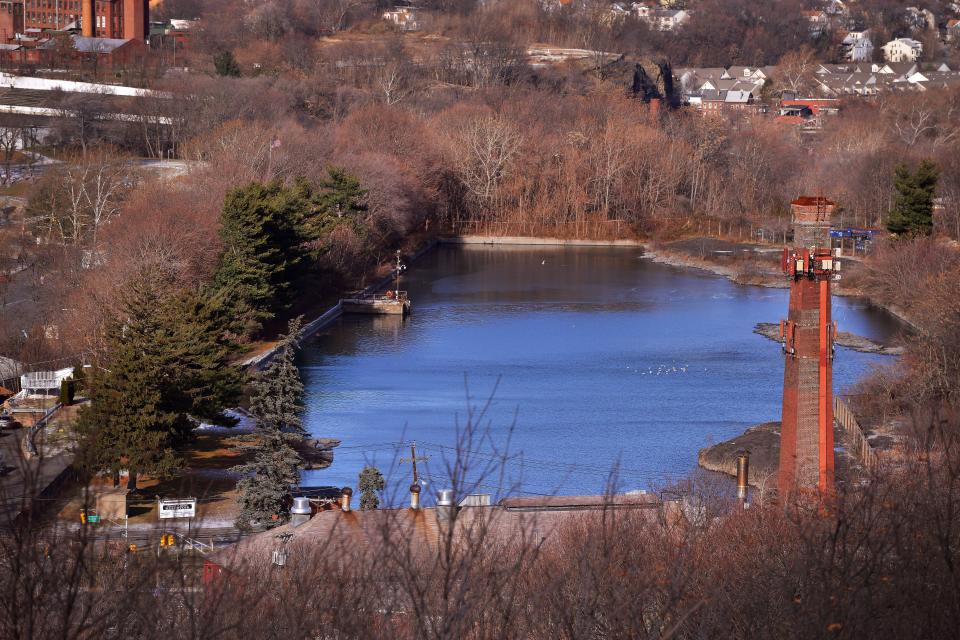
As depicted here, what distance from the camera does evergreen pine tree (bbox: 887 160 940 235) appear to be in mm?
28672

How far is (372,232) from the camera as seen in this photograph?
31266 mm

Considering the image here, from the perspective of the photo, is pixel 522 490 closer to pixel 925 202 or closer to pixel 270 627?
pixel 270 627

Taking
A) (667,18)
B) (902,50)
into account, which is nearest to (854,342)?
(902,50)

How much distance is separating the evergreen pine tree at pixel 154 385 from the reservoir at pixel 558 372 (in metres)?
1.45

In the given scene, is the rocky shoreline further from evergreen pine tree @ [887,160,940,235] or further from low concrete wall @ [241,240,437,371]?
low concrete wall @ [241,240,437,371]

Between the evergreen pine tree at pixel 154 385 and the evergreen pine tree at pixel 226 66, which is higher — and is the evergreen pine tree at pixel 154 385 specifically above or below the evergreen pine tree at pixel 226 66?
below

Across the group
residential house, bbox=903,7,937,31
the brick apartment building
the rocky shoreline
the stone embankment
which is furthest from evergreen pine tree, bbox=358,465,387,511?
residential house, bbox=903,7,937,31

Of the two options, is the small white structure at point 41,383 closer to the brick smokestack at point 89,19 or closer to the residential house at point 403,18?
the brick smokestack at point 89,19

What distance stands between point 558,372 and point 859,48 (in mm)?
65605

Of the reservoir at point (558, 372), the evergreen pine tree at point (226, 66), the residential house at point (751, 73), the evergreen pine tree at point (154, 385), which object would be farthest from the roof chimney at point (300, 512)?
the residential house at point (751, 73)

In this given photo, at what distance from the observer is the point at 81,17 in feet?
192

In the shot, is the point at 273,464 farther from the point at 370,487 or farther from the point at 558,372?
the point at 558,372

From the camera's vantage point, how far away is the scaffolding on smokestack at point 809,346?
11.9m

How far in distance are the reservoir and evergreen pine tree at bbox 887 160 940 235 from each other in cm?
200
